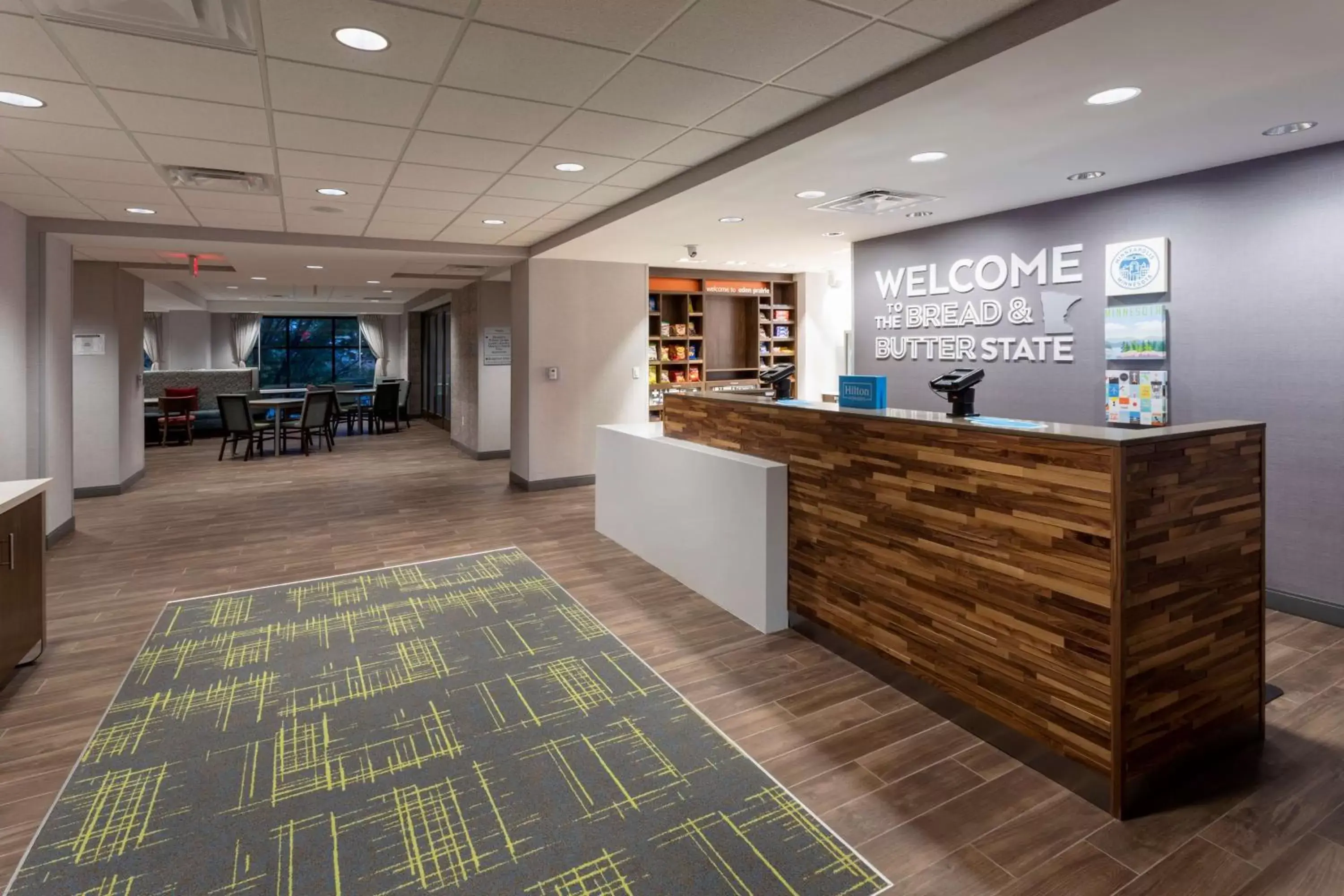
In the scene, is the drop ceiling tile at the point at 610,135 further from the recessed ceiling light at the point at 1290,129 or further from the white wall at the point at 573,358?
the white wall at the point at 573,358

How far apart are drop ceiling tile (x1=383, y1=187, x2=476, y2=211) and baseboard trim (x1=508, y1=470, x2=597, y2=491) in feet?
9.97

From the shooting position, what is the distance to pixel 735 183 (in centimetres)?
432

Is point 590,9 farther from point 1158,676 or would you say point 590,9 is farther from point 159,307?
point 159,307

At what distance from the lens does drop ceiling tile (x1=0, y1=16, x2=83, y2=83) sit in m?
2.43

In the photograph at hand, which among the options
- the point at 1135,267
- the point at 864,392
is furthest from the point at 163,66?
the point at 1135,267

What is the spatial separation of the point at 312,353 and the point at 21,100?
1502 centimetres

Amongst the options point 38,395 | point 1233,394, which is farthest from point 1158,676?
point 38,395

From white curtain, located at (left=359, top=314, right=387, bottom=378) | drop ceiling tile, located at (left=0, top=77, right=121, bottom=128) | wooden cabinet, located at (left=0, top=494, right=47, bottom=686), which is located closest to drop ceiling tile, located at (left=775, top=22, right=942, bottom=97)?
drop ceiling tile, located at (left=0, top=77, right=121, bottom=128)

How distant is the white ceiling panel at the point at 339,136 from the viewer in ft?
11.3

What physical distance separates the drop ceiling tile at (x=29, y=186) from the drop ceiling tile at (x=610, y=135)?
2.94 m

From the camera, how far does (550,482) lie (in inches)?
304

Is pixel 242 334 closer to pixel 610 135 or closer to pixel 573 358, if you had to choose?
pixel 573 358

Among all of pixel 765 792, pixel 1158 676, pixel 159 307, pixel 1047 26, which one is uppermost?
pixel 159 307

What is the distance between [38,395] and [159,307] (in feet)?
35.6
